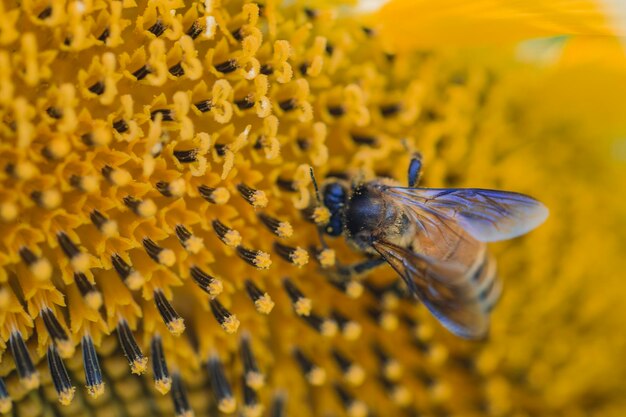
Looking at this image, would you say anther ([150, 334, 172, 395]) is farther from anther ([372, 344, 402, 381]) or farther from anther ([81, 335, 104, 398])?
anther ([372, 344, 402, 381])

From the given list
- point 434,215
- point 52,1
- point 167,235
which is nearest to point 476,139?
point 434,215

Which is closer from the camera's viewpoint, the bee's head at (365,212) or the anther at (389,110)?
the bee's head at (365,212)

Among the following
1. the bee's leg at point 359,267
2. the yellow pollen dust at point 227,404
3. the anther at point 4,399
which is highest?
the anther at point 4,399

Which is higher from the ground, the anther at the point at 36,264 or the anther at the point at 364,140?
the anther at the point at 36,264

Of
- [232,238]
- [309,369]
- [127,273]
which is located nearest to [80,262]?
[127,273]

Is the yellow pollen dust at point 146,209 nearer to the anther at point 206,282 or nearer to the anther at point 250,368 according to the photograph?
the anther at point 206,282

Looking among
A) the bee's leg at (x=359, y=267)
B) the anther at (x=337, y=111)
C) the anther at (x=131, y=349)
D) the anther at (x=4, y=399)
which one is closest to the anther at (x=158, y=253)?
the anther at (x=131, y=349)

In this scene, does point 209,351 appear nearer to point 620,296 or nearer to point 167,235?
point 167,235
